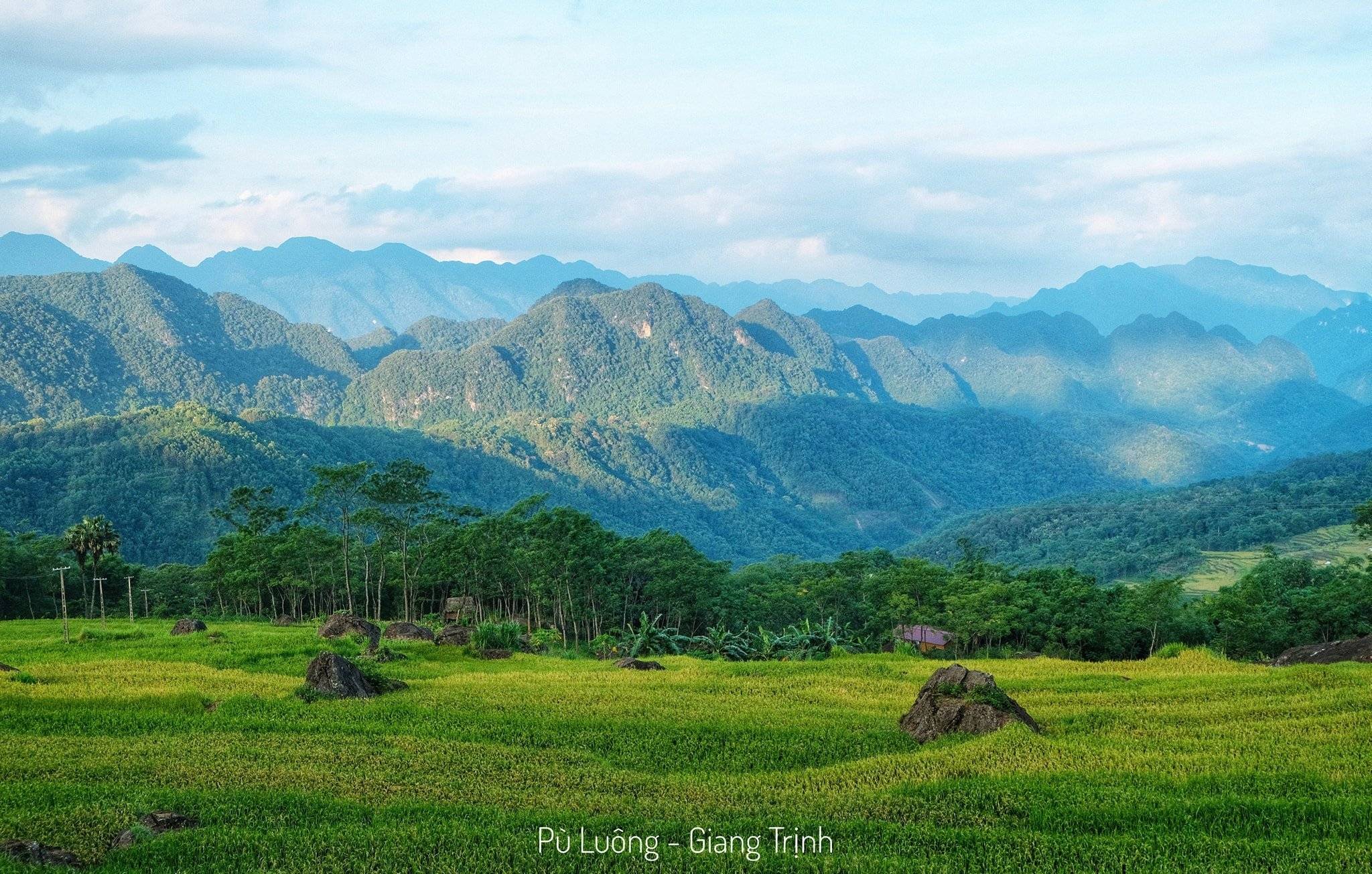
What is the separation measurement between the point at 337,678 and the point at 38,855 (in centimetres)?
1360

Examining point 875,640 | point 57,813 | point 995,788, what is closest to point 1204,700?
point 995,788

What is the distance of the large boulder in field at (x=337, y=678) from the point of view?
2647 centimetres

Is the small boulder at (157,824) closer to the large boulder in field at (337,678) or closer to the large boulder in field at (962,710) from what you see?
the large boulder in field at (337,678)

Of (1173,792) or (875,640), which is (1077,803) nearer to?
(1173,792)

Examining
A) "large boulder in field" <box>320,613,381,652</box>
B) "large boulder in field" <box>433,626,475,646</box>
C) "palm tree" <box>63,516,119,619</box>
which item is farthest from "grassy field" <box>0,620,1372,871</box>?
"palm tree" <box>63,516,119,619</box>

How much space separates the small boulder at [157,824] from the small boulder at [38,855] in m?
0.57

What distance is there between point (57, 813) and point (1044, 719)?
18.7m

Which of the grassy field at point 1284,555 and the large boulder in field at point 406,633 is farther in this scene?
the grassy field at point 1284,555

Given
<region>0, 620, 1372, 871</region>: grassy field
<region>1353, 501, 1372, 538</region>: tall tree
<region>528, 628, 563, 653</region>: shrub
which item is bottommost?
<region>528, 628, 563, 653</region>: shrub

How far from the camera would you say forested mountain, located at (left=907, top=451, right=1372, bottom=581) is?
126 meters

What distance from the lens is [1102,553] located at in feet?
435

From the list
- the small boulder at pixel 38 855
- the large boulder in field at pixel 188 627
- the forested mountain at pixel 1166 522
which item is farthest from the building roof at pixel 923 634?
the forested mountain at pixel 1166 522

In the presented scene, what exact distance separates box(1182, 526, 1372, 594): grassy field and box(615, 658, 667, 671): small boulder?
75.9 m

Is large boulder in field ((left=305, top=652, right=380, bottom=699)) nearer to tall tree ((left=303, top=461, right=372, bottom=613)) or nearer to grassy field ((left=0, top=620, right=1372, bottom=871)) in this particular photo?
grassy field ((left=0, top=620, right=1372, bottom=871))
